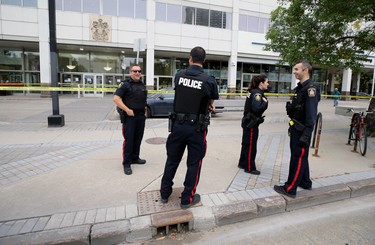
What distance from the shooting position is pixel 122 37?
23.2 meters

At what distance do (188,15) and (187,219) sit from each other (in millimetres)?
24832

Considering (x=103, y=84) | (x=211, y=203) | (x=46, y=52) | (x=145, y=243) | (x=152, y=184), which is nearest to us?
(x=145, y=243)

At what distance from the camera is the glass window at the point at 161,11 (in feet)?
79.2

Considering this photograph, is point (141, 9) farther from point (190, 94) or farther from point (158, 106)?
point (190, 94)

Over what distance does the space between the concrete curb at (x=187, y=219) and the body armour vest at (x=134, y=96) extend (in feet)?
7.01

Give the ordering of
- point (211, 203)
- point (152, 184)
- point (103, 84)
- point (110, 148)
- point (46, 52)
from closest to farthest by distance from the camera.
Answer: point (211, 203)
point (152, 184)
point (110, 148)
point (46, 52)
point (103, 84)

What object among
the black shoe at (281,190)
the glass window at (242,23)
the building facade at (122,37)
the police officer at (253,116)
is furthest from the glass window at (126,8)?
the black shoe at (281,190)

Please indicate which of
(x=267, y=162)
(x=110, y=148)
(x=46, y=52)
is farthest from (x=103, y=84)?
(x=267, y=162)

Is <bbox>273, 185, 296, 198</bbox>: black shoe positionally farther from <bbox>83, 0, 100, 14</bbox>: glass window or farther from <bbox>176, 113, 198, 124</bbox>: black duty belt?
<bbox>83, 0, 100, 14</bbox>: glass window

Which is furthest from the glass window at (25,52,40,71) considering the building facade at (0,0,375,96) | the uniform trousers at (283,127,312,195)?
the uniform trousers at (283,127,312,195)

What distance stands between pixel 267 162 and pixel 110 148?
366 cm

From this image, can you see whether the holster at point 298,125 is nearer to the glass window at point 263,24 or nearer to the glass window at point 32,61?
the glass window at point 263,24

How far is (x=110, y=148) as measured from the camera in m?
6.25

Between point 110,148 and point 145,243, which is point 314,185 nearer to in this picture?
point 145,243
